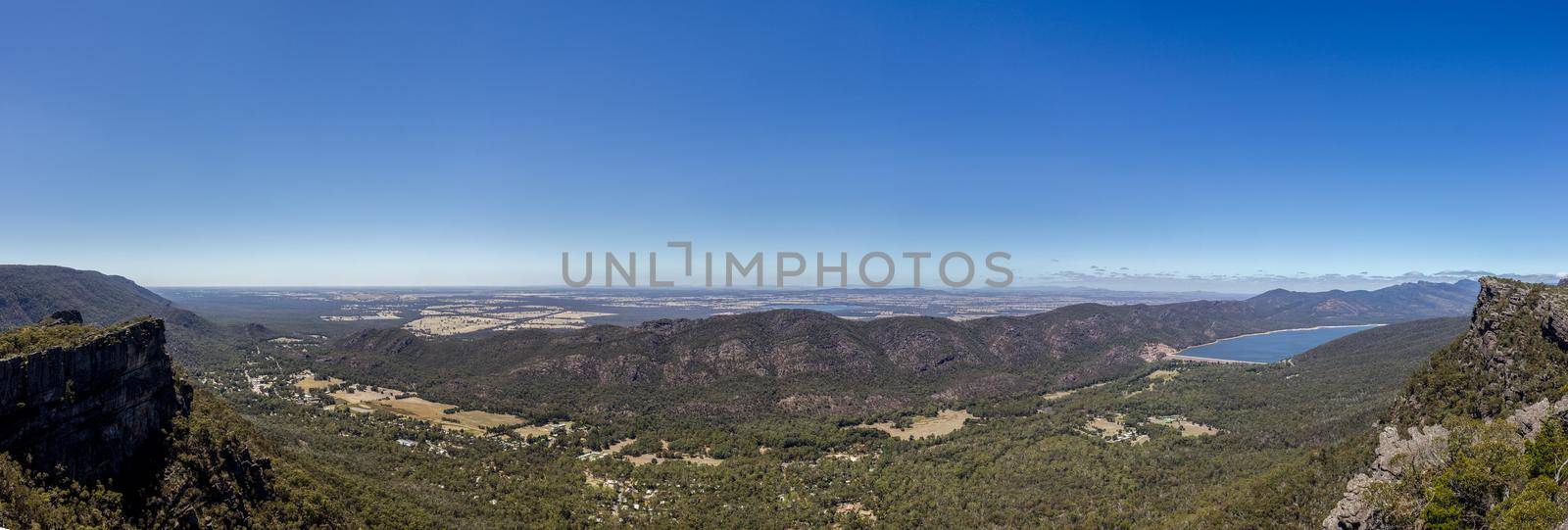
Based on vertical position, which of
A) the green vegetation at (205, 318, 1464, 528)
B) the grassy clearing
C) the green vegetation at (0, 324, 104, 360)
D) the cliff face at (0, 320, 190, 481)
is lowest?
the grassy clearing

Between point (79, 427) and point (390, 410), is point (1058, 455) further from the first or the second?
point (390, 410)

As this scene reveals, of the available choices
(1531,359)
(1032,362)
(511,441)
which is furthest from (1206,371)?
(511,441)

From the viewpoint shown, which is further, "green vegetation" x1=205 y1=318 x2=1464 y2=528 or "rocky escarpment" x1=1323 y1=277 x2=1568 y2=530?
"green vegetation" x1=205 y1=318 x2=1464 y2=528

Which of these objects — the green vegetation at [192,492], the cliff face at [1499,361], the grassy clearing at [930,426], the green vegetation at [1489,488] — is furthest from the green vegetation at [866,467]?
the green vegetation at [1489,488]

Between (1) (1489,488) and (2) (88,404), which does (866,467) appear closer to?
(1) (1489,488)

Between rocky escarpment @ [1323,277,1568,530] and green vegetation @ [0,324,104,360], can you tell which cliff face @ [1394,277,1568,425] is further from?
green vegetation @ [0,324,104,360]

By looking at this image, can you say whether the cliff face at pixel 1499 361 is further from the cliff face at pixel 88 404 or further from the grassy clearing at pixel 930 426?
the cliff face at pixel 88 404

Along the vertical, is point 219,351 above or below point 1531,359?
below

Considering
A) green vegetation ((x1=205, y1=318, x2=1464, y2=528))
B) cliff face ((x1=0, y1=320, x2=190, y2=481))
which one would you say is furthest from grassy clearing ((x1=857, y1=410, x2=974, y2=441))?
cliff face ((x1=0, y1=320, x2=190, y2=481))
